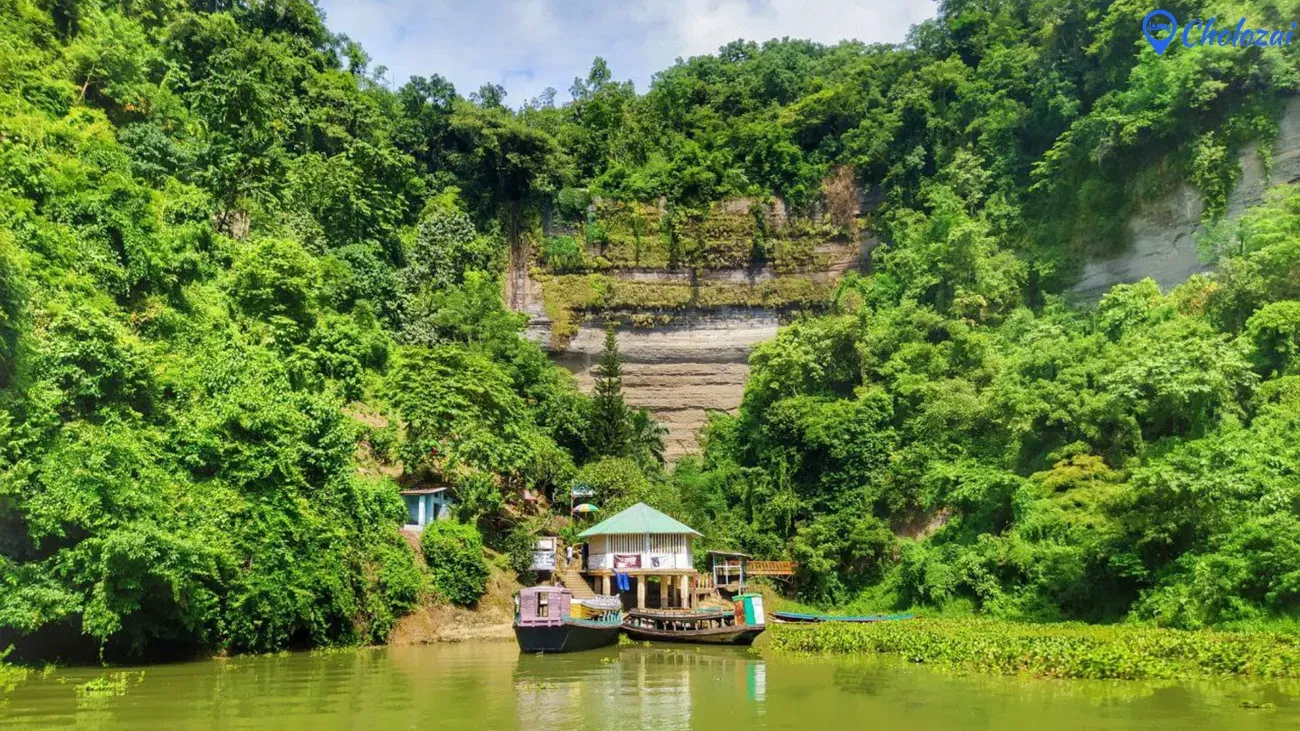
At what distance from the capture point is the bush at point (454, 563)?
2373 cm

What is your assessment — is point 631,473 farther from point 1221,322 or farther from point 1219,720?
point 1219,720

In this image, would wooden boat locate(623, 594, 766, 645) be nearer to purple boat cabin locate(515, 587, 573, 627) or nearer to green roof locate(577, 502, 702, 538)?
purple boat cabin locate(515, 587, 573, 627)

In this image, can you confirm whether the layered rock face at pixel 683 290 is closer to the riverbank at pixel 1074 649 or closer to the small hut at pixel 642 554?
the small hut at pixel 642 554

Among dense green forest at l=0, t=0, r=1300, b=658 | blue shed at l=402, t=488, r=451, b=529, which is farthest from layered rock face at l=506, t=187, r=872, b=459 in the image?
blue shed at l=402, t=488, r=451, b=529

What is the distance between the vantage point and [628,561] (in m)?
26.5

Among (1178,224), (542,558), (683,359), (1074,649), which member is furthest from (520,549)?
(1178,224)

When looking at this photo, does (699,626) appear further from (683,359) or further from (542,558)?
(683,359)

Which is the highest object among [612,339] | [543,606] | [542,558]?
[612,339]

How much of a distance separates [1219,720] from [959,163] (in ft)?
Result: 101

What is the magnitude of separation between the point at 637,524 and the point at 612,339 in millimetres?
11576

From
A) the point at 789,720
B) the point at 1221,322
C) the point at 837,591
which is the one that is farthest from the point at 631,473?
the point at 789,720

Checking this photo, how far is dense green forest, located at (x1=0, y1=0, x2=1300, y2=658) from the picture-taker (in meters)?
17.3

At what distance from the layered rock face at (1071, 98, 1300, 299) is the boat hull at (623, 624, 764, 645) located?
63.2ft

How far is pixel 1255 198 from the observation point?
28266 mm
